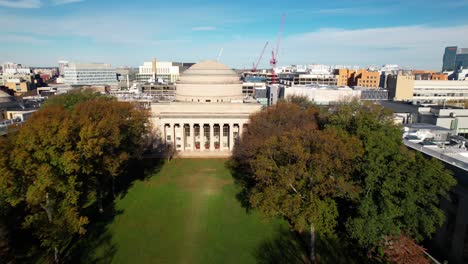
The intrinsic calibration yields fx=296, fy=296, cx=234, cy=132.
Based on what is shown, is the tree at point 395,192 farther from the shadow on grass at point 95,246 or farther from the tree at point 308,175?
the shadow on grass at point 95,246

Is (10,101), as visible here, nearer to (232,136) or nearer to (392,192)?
(232,136)

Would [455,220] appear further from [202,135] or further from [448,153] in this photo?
[202,135]

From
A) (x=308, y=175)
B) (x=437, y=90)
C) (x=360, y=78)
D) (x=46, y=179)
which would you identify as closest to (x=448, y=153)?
(x=308, y=175)

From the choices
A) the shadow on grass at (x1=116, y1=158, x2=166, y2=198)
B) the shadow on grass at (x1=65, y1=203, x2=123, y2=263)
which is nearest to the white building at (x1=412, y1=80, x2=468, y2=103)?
the shadow on grass at (x1=116, y1=158, x2=166, y2=198)

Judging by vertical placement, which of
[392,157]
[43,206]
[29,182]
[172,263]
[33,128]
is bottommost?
[172,263]

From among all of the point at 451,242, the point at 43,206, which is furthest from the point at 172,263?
the point at 451,242

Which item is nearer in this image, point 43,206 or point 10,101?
point 43,206

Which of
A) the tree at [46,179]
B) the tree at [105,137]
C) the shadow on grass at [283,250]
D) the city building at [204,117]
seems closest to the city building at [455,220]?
the shadow on grass at [283,250]
